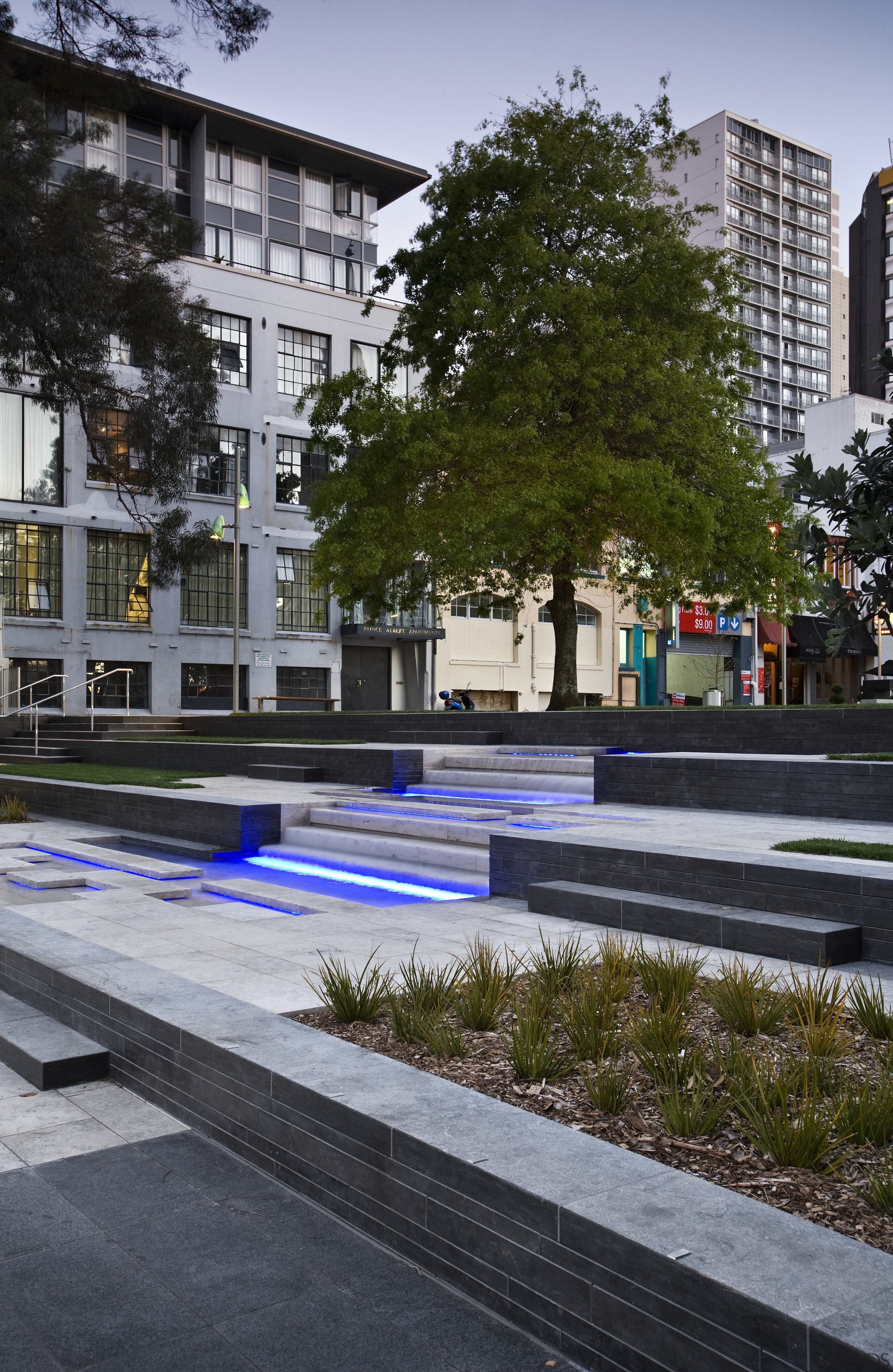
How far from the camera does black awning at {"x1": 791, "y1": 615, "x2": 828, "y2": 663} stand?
157 ft

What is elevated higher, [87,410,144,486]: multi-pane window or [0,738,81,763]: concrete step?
[87,410,144,486]: multi-pane window

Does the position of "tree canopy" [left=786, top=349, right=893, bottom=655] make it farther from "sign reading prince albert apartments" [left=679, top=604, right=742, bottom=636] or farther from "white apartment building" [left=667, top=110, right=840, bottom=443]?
"white apartment building" [left=667, top=110, right=840, bottom=443]

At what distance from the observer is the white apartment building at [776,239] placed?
85.6m

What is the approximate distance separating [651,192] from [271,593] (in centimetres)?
2065

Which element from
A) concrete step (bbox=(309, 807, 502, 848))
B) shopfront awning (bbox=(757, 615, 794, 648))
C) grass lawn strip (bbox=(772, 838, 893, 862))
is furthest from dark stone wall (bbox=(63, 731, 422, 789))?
Answer: shopfront awning (bbox=(757, 615, 794, 648))

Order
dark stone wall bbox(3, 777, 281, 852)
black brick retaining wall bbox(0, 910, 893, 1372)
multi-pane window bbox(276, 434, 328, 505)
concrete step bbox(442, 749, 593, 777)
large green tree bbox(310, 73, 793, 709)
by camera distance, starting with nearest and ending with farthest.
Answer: black brick retaining wall bbox(0, 910, 893, 1372), dark stone wall bbox(3, 777, 281, 852), concrete step bbox(442, 749, 593, 777), large green tree bbox(310, 73, 793, 709), multi-pane window bbox(276, 434, 328, 505)

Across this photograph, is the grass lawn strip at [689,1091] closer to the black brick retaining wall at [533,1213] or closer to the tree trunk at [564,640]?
the black brick retaining wall at [533,1213]

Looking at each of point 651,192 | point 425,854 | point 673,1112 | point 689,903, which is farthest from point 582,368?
point 673,1112

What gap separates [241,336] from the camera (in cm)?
3875

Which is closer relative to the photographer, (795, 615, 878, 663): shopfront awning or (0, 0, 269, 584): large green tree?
(0, 0, 269, 584): large green tree

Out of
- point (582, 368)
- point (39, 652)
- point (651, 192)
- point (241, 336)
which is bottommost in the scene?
point (39, 652)

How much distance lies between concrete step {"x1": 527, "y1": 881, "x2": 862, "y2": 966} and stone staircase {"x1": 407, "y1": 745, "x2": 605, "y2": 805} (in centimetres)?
482

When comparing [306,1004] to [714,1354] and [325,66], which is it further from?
[325,66]

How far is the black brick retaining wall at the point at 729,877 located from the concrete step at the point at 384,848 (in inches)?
39.5
